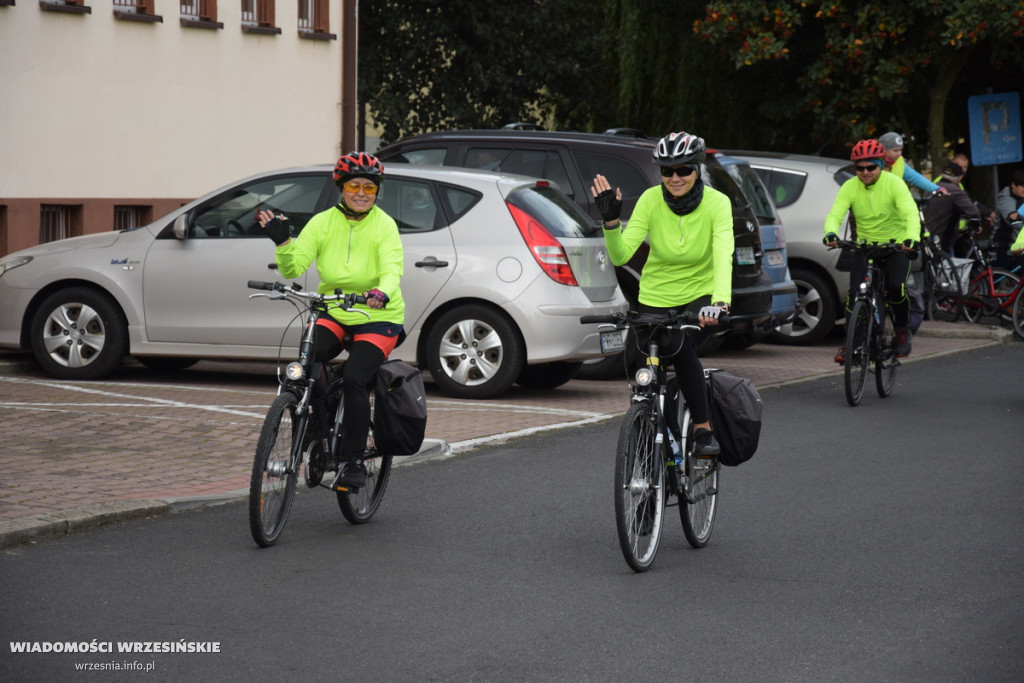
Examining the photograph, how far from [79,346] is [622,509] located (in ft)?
25.0

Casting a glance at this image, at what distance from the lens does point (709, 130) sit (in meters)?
28.7

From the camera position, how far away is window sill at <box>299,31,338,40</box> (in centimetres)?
2195

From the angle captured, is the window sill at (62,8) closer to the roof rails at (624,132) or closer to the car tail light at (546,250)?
the roof rails at (624,132)

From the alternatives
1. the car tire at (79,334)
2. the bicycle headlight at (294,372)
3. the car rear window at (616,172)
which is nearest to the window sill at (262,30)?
the car rear window at (616,172)

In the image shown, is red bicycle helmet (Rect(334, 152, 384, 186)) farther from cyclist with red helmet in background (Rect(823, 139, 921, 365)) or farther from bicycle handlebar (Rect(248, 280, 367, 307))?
cyclist with red helmet in background (Rect(823, 139, 921, 365))

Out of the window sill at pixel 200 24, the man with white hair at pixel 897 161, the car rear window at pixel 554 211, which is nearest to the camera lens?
the car rear window at pixel 554 211

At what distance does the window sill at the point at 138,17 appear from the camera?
18.8 metres

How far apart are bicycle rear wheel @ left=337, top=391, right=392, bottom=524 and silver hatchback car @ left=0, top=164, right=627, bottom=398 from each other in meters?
4.10

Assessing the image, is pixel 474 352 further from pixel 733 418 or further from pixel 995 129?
pixel 995 129

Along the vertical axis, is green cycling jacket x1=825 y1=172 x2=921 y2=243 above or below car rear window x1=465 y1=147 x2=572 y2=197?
below

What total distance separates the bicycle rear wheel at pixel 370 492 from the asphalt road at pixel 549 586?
0.11m

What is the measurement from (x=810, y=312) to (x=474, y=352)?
6356 millimetres

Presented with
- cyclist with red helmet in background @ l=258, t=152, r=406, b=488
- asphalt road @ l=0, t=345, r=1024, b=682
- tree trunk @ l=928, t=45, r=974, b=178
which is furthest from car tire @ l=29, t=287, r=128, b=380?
tree trunk @ l=928, t=45, r=974, b=178

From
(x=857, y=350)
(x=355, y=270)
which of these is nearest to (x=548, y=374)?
(x=857, y=350)
